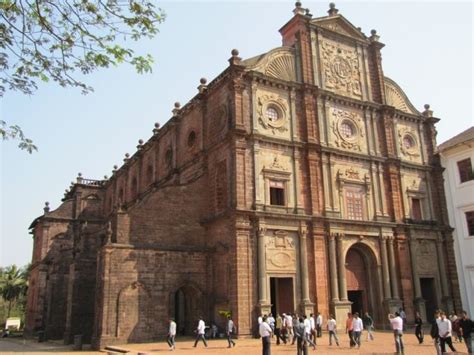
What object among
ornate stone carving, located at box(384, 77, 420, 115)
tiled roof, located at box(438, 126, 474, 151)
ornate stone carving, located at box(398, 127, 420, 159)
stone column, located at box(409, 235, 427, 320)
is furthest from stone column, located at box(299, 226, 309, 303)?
tiled roof, located at box(438, 126, 474, 151)

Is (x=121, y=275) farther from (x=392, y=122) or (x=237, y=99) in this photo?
(x=392, y=122)

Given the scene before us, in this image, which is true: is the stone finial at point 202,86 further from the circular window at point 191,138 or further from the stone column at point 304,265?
the stone column at point 304,265

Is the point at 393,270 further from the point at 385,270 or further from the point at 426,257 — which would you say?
the point at 426,257

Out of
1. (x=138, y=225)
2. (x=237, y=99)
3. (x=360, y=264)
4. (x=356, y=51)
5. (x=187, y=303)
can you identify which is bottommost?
(x=187, y=303)

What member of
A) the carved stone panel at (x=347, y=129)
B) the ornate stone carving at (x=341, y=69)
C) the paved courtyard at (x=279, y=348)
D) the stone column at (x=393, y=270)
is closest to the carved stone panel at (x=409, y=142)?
the carved stone panel at (x=347, y=129)

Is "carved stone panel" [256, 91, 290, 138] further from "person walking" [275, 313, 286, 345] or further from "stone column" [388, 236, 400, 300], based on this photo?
"person walking" [275, 313, 286, 345]

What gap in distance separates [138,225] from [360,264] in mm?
12693

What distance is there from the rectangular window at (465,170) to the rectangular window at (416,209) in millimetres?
3448

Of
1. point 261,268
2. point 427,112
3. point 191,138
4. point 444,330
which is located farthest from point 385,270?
point 191,138

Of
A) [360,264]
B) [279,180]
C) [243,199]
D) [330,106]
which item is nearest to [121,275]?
[243,199]

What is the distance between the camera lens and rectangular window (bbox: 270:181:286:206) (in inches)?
958

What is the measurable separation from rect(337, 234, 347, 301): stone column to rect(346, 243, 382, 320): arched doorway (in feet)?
4.59

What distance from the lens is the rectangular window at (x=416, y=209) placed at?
96.4ft

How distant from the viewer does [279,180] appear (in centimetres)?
2456
